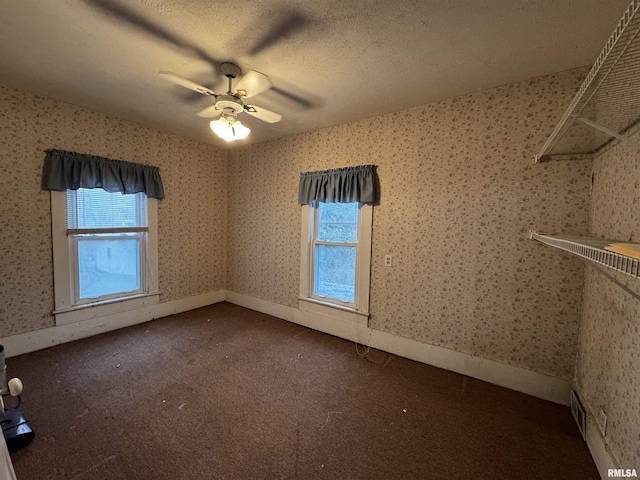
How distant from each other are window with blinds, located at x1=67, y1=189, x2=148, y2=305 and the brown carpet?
0.66 metres

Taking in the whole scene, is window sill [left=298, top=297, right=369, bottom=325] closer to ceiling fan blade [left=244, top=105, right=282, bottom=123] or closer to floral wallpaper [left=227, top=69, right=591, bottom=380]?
floral wallpaper [left=227, top=69, right=591, bottom=380]

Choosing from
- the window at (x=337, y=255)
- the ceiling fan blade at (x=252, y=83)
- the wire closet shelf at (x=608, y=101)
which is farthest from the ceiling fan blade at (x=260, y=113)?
the wire closet shelf at (x=608, y=101)

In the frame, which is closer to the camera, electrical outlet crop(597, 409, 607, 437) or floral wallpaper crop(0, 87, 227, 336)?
Answer: electrical outlet crop(597, 409, 607, 437)

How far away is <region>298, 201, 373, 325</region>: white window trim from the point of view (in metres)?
2.90

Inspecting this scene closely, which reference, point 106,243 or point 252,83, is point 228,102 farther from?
point 106,243

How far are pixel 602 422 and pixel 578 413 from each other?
342mm

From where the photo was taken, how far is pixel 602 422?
59.6 inches

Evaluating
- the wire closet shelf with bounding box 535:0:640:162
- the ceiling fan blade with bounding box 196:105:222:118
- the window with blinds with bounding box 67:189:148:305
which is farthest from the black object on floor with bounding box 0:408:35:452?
the wire closet shelf with bounding box 535:0:640:162

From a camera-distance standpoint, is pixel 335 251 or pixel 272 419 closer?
pixel 272 419

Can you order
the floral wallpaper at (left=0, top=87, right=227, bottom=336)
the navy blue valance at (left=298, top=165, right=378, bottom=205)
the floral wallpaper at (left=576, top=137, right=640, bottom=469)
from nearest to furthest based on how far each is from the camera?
the floral wallpaper at (left=576, top=137, right=640, bottom=469)
the floral wallpaper at (left=0, top=87, right=227, bottom=336)
the navy blue valance at (left=298, top=165, right=378, bottom=205)

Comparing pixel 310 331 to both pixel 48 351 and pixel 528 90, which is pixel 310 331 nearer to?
pixel 48 351

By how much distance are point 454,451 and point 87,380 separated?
2818 millimetres

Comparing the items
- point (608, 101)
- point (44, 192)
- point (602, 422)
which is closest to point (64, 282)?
point (44, 192)

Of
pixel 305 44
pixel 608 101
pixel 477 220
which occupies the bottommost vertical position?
pixel 477 220
